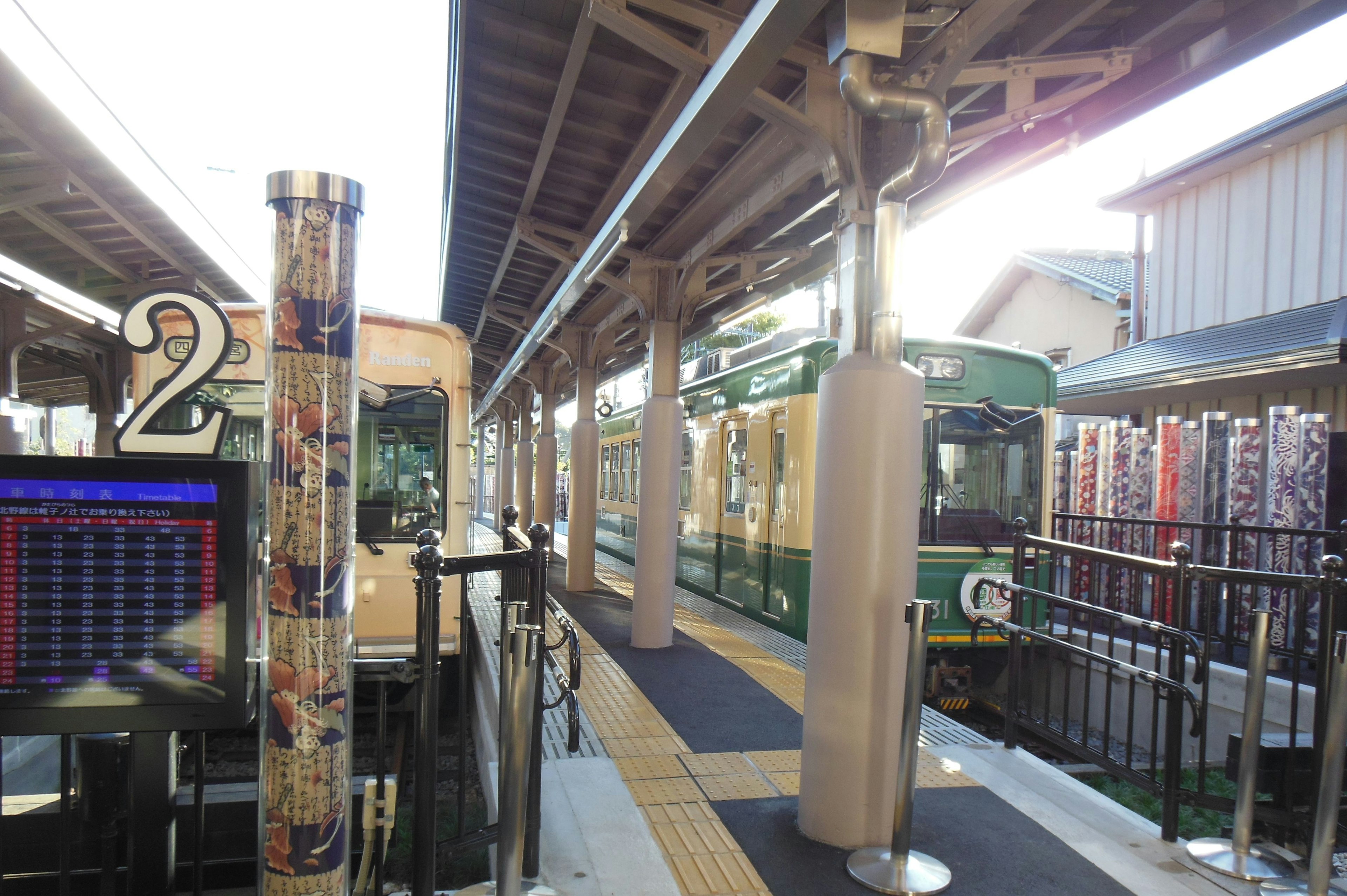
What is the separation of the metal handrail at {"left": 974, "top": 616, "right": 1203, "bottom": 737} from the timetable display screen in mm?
3564

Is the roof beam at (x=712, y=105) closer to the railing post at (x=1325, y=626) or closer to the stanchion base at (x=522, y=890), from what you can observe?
the railing post at (x=1325, y=626)

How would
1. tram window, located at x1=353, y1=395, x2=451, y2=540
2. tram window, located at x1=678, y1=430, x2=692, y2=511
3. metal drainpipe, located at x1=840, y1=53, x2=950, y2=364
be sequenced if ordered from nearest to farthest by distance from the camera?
metal drainpipe, located at x1=840, y1=53, x2=950, y2=364
tram window, located at x1=353, y1=395, x2=451, y2=540
tram window, located at x1=678, y1=430, x2=692, y2=511

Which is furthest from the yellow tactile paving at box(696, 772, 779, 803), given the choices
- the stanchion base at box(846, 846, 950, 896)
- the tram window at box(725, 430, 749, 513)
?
the tram window at box(725, 430, 749, 513)

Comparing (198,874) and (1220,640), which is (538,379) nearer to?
(1220,640)

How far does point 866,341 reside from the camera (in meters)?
3.71

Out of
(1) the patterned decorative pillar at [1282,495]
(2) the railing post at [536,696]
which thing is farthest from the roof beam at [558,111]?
(1) the patterned decorative pillar at [1282,495]

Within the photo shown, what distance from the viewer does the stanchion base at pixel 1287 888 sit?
10.6 ft

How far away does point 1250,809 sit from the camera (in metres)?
3.58

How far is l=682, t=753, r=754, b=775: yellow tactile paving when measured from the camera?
14.4ft

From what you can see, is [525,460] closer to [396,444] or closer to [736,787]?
[396,444]

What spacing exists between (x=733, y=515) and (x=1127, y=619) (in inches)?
207

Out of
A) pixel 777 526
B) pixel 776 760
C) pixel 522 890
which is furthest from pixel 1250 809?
pixel 777 526

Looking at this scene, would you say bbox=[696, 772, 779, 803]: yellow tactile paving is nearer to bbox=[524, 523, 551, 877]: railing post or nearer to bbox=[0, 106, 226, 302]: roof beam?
bbox=[524, 523, 551, 877]: railing post

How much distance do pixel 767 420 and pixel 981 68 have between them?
4.44m
